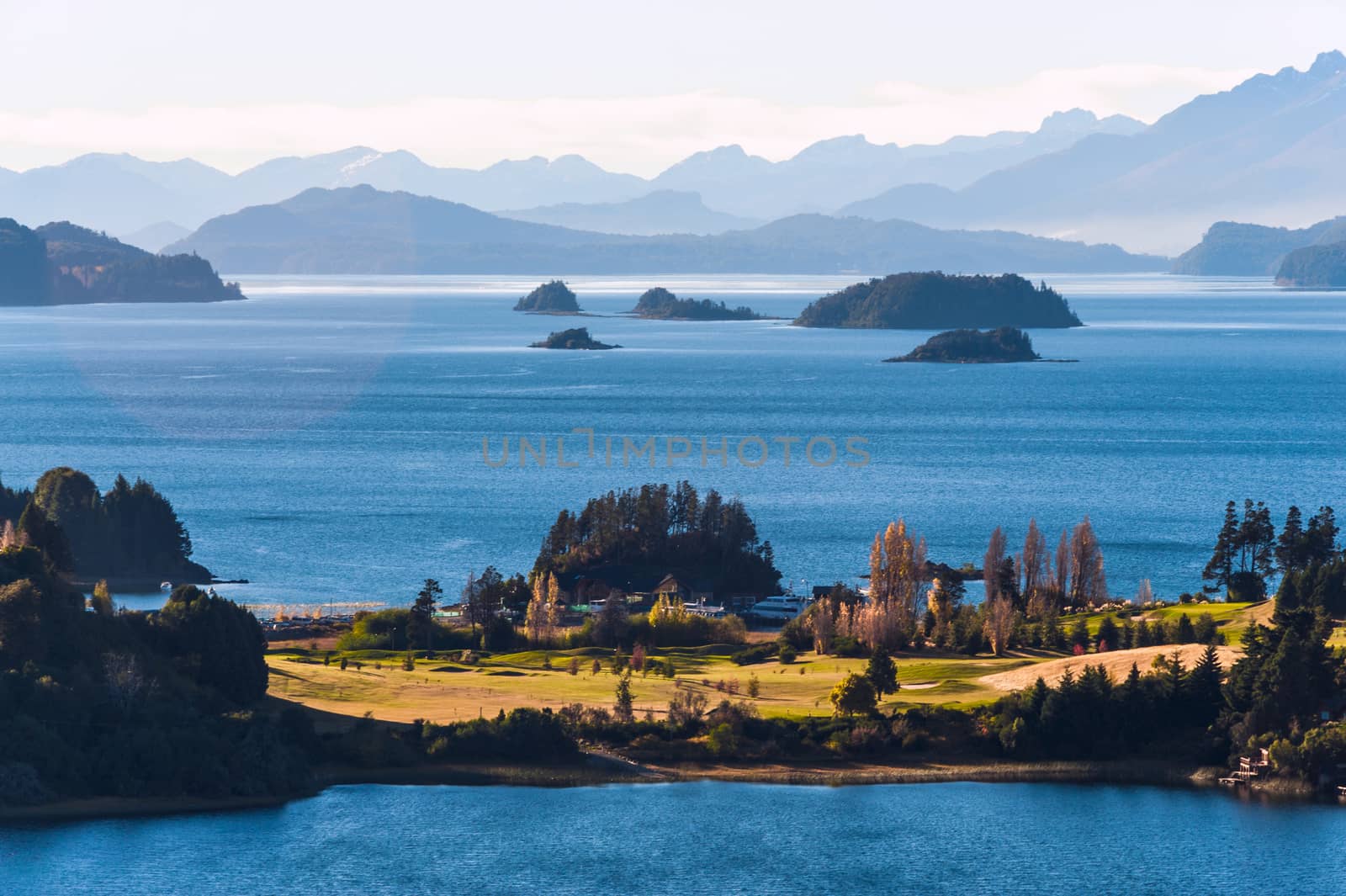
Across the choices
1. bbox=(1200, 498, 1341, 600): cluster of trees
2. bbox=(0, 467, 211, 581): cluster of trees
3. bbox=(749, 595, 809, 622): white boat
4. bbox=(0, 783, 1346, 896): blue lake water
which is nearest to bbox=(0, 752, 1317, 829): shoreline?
bbox=(0, 783, 1346, 896): blue lake water

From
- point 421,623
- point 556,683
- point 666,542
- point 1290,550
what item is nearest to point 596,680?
point 556,683

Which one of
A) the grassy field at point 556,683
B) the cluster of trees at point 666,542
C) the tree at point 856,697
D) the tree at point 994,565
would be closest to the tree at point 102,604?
the grassy field at point 556,683

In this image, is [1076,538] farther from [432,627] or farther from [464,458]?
[464,458]

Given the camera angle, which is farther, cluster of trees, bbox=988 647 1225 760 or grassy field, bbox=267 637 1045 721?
grassy field, bbox=267 637 1045 721

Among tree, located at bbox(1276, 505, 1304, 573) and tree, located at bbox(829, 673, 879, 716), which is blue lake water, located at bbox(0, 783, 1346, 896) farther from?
tree, located at bbox(1276, 505, 1304, 573)

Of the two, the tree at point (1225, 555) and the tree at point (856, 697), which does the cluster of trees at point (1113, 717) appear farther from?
the tree at point (1225, 555)
